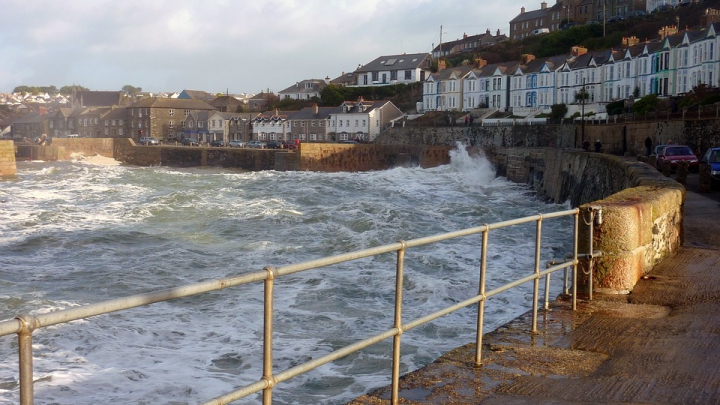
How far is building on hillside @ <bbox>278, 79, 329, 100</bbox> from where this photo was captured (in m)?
108

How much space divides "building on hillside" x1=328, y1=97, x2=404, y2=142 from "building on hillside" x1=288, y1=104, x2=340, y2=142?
1.02 m

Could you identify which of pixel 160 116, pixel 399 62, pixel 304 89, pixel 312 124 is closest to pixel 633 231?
pixel 312 124

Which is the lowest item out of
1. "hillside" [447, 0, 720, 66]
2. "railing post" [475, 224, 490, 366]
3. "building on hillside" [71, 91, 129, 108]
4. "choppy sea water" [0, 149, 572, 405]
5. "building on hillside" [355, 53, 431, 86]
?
"choppy sea water" [0, 149, 572, 405]

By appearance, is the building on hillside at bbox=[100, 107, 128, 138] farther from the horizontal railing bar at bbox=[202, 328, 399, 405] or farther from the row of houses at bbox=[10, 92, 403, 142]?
the horizontal railing bar at bbox=[202, 328, 399, 405]

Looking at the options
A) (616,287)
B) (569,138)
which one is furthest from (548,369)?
(569,138)

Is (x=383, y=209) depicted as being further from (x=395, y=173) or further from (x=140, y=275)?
(x=395, y=173)

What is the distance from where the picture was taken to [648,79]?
5612 centimetres

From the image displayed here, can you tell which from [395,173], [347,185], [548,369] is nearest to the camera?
[548,369]

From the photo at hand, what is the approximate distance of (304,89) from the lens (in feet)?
359

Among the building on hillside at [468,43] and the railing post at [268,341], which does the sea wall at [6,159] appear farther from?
the building on hillside at [468,43]

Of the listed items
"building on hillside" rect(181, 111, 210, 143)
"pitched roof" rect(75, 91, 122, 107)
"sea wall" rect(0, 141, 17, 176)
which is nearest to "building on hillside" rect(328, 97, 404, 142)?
"building on hillside" rect(181, 111, 210, 143)

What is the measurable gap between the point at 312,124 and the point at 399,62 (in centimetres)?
2184

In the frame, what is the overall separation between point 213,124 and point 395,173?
52233 mm

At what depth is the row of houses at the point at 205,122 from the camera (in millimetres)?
79250
